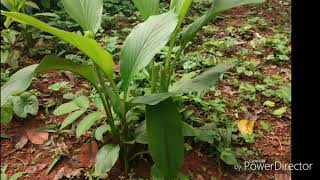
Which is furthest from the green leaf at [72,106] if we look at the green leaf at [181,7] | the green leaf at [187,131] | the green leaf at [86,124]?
the green leaf at [181,7]

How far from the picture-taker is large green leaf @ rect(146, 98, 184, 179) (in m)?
1.28

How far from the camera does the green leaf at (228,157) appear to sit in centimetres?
148

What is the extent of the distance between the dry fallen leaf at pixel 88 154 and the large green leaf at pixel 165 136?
32 cm

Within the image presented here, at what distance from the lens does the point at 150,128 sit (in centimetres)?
128

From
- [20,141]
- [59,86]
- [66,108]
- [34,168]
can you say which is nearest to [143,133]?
[66,108]

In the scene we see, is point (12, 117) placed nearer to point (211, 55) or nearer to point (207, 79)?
point (207, 79)

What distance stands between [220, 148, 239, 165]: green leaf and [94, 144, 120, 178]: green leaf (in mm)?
425

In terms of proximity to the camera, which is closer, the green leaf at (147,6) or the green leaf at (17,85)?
the green leaf at (17,85)

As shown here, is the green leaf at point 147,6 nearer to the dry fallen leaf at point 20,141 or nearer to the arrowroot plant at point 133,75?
the arrowroot plant at point 133,75

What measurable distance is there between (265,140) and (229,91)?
1.30ft

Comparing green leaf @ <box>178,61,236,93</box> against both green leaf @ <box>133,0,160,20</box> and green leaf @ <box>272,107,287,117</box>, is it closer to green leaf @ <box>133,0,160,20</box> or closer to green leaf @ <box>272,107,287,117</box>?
green leaf @ <box>133,0,160,20</box>

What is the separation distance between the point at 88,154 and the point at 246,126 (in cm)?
71

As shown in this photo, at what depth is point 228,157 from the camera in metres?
1.50

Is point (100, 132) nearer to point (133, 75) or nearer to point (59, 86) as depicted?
point (133, 75)
